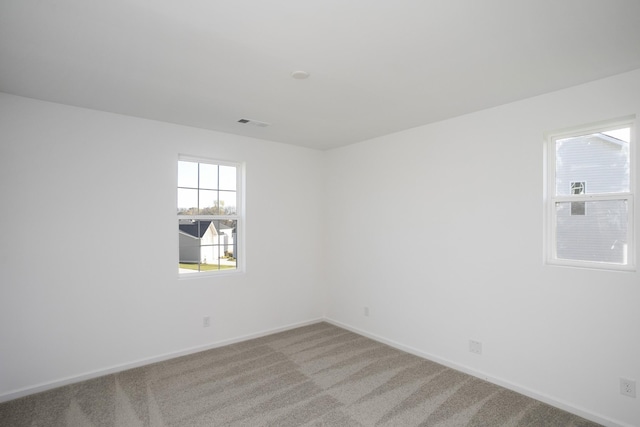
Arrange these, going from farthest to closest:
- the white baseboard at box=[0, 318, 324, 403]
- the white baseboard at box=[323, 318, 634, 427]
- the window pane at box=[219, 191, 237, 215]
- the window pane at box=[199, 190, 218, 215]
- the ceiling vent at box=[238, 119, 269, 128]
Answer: the window pane at box=[219, 191, 237, 215], the window pane at box=[199, 190, 218, 215], the ceiling vent at box=[238, 119, 269, 128], the white baseboard at box=[0, 318, 324, 403], the white baseboard at box=[323, 318, 634, 427]

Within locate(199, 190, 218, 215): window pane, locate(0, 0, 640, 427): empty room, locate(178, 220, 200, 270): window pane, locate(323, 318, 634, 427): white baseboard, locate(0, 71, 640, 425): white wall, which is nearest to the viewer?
locate(0, 0, 640, 427): empty room

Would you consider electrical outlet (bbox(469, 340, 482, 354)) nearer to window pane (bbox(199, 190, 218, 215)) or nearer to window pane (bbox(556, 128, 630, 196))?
window pane (bbox(556, 128, 630, 196))

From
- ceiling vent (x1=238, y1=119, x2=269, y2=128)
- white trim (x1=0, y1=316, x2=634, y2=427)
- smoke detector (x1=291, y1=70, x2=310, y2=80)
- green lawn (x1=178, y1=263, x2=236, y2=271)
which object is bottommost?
white trim (x1=0, y1=316, x2=634, y2=427)

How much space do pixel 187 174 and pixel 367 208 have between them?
229 centimetres

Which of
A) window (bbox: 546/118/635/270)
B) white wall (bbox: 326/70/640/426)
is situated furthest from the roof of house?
window (bbox: 546/118/635/270)

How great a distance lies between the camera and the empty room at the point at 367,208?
6.54 feet

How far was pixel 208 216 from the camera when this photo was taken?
4.04 meters

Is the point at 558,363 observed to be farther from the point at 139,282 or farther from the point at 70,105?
the point at 70,105

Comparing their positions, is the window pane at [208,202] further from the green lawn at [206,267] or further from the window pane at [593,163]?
the window pane at [593,163]

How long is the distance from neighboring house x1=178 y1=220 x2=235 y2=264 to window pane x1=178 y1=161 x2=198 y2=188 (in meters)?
0.44

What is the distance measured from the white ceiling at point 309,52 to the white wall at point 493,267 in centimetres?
32

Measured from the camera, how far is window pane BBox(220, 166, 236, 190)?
421cm

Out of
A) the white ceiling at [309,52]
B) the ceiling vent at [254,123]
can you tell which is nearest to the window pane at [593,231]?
the white ceiling at [309,52]

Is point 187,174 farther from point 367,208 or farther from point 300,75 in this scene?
point 367,208
